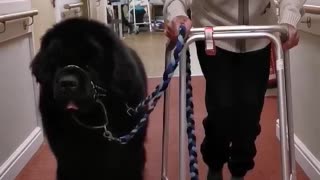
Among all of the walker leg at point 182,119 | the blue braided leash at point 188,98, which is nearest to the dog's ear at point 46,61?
the blue braided leash at point 188,98

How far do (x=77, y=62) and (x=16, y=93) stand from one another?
1.39m

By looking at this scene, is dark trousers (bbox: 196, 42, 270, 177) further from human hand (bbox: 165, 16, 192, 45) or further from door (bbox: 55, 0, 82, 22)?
door (bbox: 55, 0, 82, 22)

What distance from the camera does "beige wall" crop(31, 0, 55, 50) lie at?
3398 millimetres

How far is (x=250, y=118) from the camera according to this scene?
1.85 meters

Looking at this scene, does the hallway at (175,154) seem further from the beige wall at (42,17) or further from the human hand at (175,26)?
the human hand at (175,26)

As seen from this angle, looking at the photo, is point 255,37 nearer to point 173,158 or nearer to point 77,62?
point 77,62

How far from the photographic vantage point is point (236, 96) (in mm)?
1840

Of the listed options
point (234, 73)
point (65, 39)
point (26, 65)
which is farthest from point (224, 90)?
point (26, 65)

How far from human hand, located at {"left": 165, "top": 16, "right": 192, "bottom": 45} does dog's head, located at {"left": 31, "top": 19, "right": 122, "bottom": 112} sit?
29 cm

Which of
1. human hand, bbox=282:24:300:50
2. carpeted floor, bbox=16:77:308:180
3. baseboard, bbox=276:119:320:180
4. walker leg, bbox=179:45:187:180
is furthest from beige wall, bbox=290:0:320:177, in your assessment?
walker leg, bbox=179:45:187:180

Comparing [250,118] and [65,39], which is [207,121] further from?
[65,39]

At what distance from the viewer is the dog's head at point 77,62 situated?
155 cm

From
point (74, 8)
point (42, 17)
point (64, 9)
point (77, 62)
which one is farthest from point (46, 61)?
point (74, 8)

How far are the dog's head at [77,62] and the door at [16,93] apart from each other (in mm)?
869
